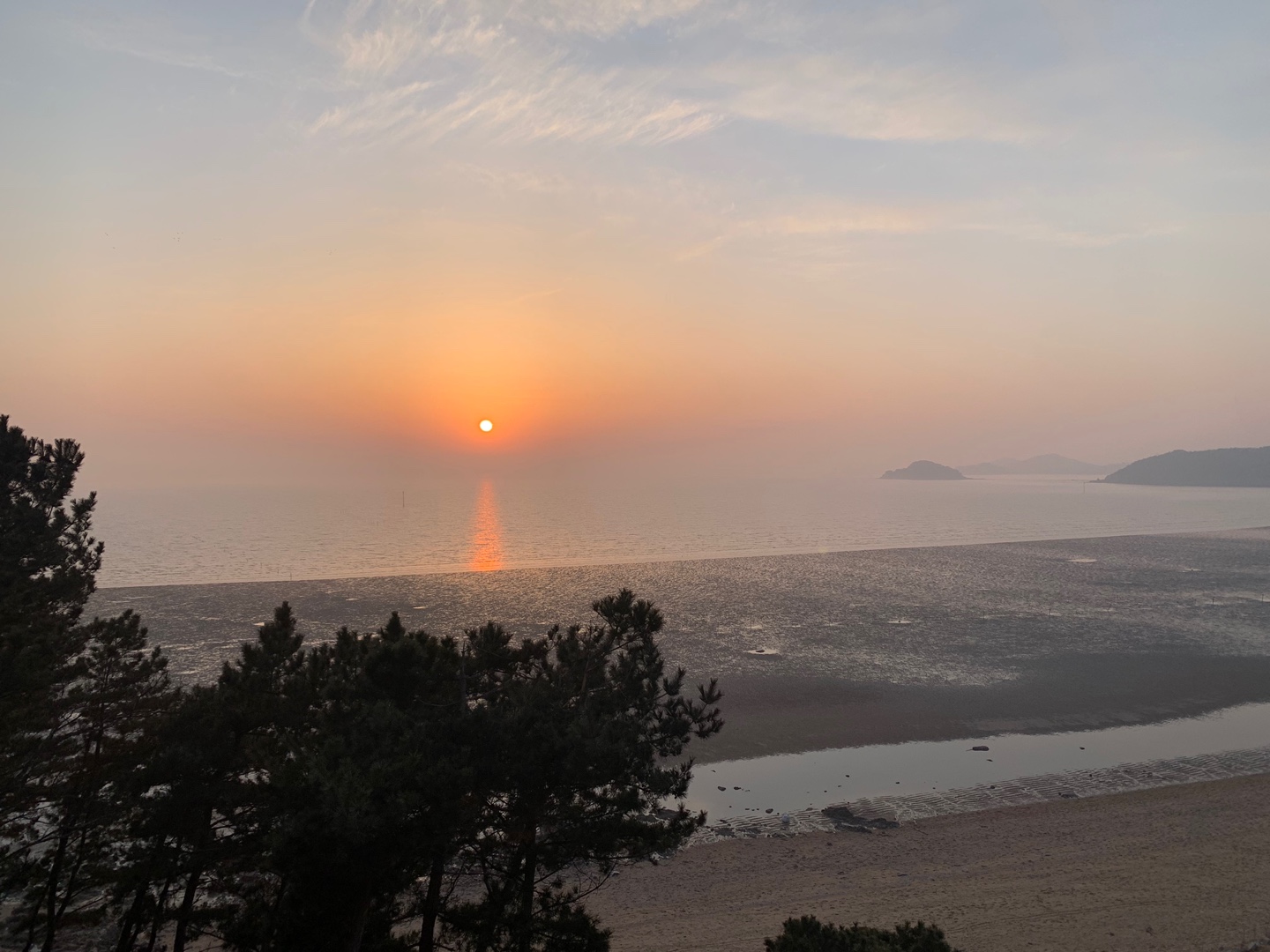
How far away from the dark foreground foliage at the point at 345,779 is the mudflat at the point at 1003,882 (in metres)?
6.79

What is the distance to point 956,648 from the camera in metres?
46.8

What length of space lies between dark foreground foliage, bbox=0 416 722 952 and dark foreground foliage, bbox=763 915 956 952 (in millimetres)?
2974

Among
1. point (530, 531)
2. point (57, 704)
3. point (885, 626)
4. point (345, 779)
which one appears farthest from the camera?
point (530, 531)

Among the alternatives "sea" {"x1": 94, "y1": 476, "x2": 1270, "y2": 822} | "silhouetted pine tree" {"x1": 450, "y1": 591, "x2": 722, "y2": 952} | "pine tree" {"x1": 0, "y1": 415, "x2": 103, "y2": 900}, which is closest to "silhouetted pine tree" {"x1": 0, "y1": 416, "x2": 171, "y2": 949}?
"pine tree" {"x1": 0, "y1": 415, "x2": 103, "y2": 900}

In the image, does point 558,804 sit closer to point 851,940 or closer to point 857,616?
point 851,940

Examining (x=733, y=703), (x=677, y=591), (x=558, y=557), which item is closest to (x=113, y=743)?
(x=733, y=703)

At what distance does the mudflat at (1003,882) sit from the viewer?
17625 mm

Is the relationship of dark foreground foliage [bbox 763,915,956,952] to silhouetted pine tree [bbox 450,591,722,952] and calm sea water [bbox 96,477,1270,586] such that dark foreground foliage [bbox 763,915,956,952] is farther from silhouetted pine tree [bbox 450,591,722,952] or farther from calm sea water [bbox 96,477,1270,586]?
calm sea water [bbox 96,477,1270,586]

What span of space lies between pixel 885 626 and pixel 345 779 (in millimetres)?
48482

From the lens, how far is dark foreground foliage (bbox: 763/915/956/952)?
10.2 meters

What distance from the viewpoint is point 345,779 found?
1061cm

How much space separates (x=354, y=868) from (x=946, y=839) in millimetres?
18928

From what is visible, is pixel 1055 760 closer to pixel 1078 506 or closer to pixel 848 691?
pixel 848 691

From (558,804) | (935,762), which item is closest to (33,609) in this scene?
(558,804)
